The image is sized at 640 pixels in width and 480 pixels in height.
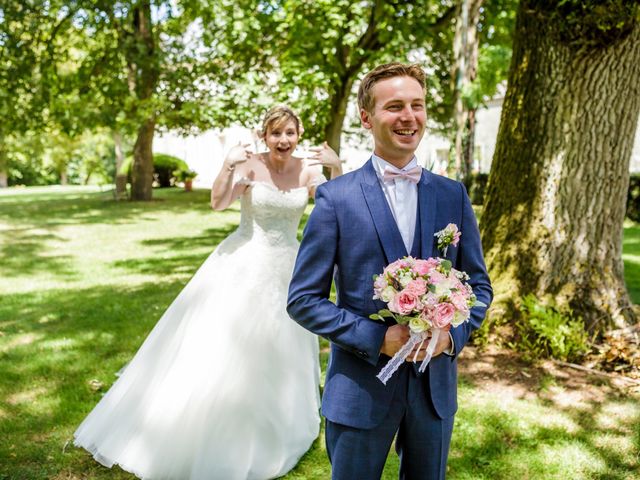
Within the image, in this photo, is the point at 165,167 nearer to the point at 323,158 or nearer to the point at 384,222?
the point at 323,158

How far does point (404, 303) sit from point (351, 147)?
1144 inches

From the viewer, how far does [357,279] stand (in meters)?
2.33

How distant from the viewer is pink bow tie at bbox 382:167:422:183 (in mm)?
2318

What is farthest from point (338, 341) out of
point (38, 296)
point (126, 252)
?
point (126, 252)

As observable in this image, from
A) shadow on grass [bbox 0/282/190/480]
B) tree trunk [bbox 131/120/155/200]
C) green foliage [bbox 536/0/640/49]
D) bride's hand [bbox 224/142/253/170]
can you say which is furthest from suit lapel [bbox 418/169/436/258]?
tree trunk [bbox 131/120/155/200]

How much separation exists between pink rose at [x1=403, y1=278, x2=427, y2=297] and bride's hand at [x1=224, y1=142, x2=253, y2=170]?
3080 mm

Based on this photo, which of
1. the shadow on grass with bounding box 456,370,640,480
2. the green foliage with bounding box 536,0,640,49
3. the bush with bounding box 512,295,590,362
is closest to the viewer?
the shadow on grass with bounding box 456,370,640,480

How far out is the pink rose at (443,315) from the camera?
6.69 ft

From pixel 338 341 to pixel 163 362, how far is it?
8.71 ft

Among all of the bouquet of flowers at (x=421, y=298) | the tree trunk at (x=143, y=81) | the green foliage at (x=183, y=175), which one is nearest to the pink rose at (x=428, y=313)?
the bouquet of flowers at (x=421, y=298)

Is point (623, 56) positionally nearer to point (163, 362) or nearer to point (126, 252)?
point (163, 362)

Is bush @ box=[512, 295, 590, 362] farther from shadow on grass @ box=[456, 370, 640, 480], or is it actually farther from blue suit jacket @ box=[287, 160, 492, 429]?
blue suit jacket @ box=[287, 160, 492, 429]

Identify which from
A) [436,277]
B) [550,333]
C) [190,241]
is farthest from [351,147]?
[436,277]

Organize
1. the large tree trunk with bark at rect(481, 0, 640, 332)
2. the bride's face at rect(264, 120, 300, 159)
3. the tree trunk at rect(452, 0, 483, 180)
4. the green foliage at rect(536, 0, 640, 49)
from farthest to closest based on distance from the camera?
1. the tree trunk at rect(452, 0, 483, 180)
2. the large tree trunk with bark at rect(481, 0, 640, 332)
3. the green foliage at rect(536, 0, 640, 49)
4. the bride's face at rect(264, 120, 300, 159)
